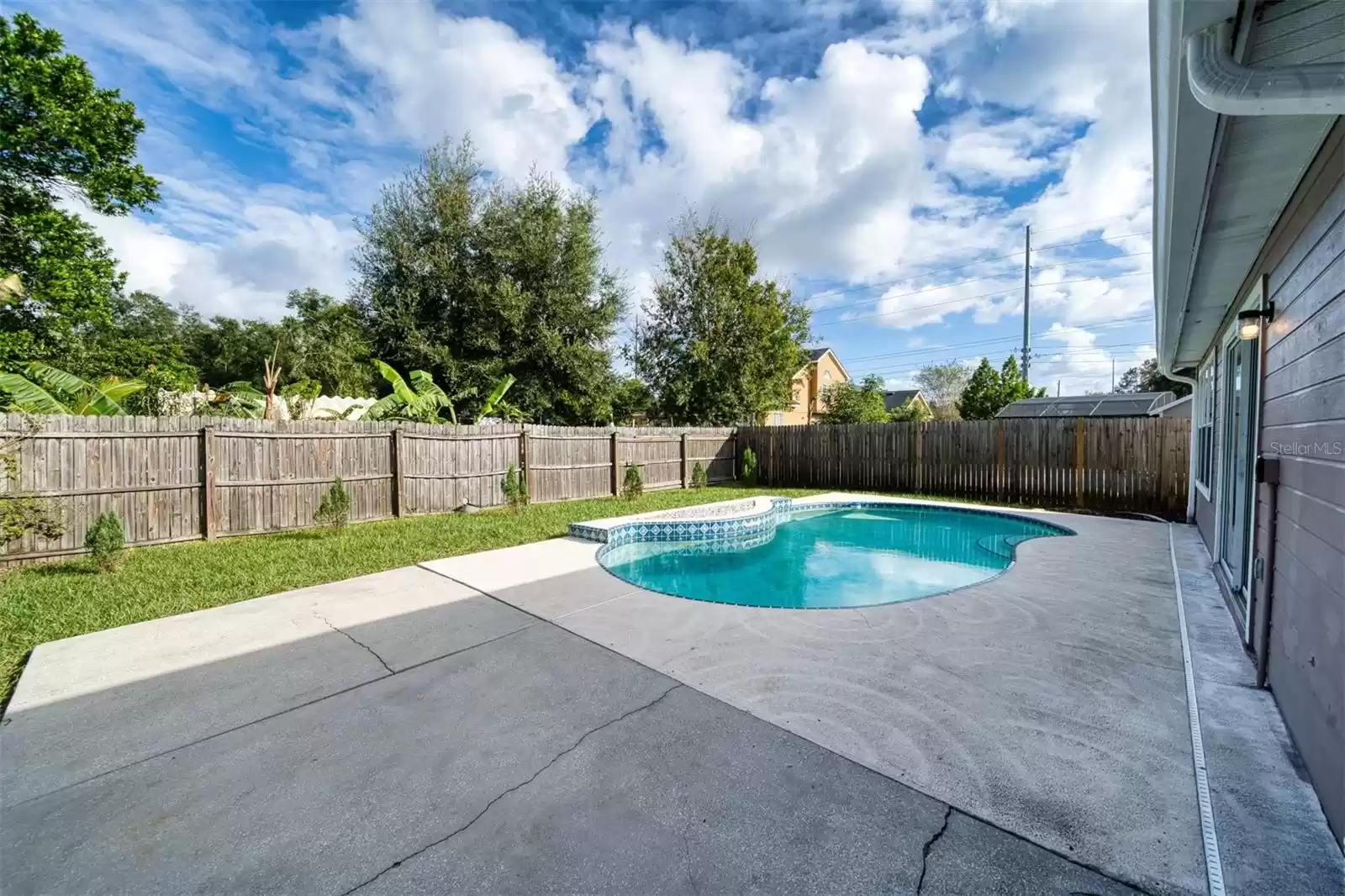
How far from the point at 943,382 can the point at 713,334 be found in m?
32.9

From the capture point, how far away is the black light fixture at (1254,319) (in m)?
3.15

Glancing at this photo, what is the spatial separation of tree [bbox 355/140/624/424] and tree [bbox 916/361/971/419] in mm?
35252

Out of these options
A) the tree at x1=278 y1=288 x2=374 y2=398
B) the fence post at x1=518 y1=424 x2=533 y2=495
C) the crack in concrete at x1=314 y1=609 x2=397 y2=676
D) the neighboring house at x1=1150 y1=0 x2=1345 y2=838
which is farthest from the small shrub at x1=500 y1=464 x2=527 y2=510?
the tree at x1=278 y1=288 x2=374 y2=398

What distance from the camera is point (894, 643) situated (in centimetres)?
362

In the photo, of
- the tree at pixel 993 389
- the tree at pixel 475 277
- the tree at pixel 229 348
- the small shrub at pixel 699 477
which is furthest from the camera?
the tree at pixel 229 348

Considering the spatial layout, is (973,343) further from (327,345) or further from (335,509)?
(335,509)

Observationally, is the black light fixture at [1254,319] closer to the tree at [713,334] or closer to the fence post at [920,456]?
the fence post at [920,456]

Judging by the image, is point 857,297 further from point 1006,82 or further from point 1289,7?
point 1289,7

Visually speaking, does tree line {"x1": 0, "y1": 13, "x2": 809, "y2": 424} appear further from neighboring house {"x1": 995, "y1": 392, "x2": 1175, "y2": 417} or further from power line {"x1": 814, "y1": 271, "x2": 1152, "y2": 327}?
neighboring house {"x1": 995, "y1": 392, "x2": 1175, "y2": 417}

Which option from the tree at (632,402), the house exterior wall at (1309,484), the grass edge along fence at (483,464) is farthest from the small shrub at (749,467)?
the house exterior wall at (1309,484)

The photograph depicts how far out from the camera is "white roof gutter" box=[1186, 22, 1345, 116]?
153cm

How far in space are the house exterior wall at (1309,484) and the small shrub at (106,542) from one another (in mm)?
8911

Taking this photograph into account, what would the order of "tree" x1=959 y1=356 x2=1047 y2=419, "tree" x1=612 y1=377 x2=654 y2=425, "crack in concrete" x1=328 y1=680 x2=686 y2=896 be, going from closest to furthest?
"crack in concrete" x1=328 y1=680 x2=686 y2=896, "tree" x1=612 y1=377 x2=654 y2=425, "tree" x1=959 y1=356 x2=1047 y2=419

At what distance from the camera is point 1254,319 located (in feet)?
11.1
